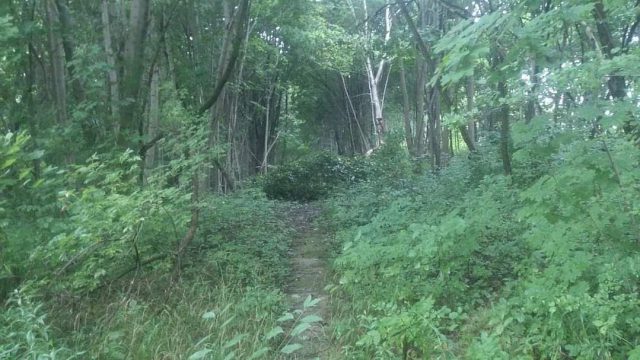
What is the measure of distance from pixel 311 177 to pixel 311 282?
11914 mm

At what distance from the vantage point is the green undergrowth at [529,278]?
159 inches

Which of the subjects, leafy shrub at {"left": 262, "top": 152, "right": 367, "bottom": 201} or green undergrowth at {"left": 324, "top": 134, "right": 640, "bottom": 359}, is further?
leafy shrub at {"left": 262, "top": 152, "right": 367, "bottom": 201}

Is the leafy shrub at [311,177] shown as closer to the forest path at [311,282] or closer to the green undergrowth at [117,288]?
the forest path at [311,282]

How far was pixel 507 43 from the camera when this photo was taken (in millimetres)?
8117

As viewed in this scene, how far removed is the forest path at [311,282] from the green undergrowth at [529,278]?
7.2 inches

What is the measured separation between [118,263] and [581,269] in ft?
16.6

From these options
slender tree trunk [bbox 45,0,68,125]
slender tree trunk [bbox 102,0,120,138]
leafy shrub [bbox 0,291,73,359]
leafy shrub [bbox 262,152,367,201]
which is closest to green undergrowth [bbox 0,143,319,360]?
leafy shrub [bbox 0,291,73,359]

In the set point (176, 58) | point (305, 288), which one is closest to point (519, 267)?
point (305, 288)

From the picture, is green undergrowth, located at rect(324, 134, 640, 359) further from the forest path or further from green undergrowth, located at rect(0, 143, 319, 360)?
green undergrowth, located at rect(0, 143, 319, 360)

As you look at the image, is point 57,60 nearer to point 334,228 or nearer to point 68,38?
point 68,38

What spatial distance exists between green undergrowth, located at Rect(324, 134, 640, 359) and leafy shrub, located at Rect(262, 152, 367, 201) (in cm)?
1221

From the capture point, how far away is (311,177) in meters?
19.2

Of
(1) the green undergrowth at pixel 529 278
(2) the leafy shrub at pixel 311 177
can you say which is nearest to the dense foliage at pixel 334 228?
(1) the green undergrowth at pixel 529 278

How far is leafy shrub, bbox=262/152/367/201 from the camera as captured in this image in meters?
18.5
